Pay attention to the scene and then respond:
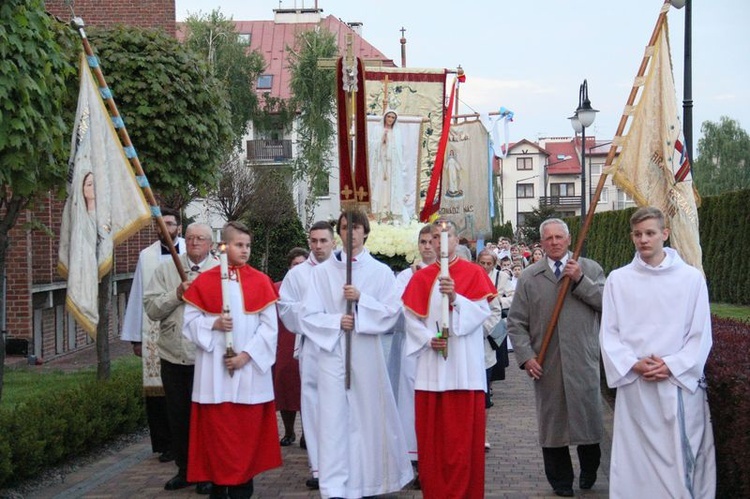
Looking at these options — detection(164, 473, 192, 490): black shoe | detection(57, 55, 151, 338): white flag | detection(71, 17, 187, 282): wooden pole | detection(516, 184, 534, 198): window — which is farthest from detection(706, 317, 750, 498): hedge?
detection(516, 184, 534, 198): window

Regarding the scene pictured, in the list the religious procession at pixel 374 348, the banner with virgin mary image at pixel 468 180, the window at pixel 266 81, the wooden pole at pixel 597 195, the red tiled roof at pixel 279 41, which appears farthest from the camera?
the red tiled roof at pixel 279 41

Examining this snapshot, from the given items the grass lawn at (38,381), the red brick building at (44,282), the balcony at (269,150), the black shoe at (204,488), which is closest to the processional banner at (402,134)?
the red brick building at (44,282)

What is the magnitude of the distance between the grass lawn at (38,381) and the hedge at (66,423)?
2.02ft

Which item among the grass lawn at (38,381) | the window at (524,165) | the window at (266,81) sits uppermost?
the window at (266,81)

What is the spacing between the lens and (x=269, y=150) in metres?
62.1

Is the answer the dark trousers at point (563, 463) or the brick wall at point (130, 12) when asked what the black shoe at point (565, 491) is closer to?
A: the dark trousers at point (563, 463)

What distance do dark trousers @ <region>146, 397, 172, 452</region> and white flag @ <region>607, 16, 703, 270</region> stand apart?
429cm

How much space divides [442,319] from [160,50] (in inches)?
224

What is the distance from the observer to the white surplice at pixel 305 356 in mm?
8492

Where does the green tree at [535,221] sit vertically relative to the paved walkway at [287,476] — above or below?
above

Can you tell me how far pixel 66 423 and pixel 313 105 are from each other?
43.2 meters

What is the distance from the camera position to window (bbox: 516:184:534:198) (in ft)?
347

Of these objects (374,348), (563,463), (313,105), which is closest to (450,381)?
(374,348)

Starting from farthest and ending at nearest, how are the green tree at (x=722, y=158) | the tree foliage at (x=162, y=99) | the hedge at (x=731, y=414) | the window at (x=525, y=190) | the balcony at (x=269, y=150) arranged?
the window at (x=525, y=190) → the green tree at (x=722, y=158) → the balcony at (x=269, y=150) → the tree foliage at (x=162, y=99) → the hedge at (x=731, y=414)
